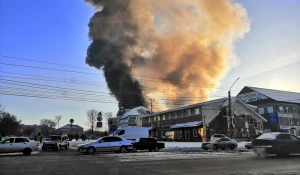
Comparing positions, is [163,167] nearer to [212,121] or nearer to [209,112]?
[212,121]

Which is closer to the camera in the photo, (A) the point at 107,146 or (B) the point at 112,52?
(A) the point at 107,146

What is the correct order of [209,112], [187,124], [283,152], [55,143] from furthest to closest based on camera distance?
[187,124] < [209,112] < [55,143] < [283,152]

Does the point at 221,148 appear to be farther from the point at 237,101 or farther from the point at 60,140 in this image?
the point at 237,101

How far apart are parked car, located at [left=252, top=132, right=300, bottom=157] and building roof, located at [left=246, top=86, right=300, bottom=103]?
5700cm

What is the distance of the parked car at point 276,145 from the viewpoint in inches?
675

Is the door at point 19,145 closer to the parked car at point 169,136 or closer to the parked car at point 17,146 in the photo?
the parked car at point 17,146

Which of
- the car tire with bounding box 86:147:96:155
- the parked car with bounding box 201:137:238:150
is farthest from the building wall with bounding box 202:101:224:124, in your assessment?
the car tire with bounding box 86:147:96:155

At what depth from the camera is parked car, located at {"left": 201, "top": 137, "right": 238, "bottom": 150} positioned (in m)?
28.9

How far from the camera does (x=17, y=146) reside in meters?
22.7

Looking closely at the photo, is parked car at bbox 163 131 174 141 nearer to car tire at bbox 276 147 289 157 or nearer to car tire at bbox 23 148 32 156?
car tire at bbox 23 148 32 156

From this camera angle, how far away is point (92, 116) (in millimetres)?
103438

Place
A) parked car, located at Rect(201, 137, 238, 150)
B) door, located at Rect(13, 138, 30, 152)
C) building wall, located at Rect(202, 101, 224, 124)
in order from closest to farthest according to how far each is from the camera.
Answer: door, located at Rect(13, 138, 30, 152) → parked car, located at Rect(201, 137, 238, 150) → building wall, located at Rect(202, 101, 224, 124)

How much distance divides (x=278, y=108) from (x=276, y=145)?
57874 millimetres

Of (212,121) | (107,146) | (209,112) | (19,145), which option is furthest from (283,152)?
(209,112)
